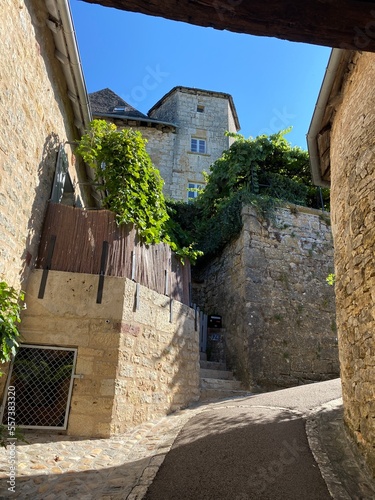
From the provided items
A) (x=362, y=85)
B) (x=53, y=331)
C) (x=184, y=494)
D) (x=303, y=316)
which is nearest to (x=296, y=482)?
(x=184, y=494)

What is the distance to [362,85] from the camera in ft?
13.6

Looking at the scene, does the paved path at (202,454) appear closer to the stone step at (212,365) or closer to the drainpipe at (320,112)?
the stone step at (212,365)

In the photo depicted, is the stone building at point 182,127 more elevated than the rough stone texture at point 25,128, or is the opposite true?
the stone building at point 182,127

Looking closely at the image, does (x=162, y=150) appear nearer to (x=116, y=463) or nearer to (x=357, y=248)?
(x=357, y=248)

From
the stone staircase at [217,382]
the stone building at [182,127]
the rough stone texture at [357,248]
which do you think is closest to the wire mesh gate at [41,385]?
the stone staircase at [217,382]

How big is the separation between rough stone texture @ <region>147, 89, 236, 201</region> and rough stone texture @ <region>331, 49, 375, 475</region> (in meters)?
12.6

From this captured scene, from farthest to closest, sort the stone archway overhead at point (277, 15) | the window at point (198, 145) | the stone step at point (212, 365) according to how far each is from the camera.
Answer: the window at point (198, 145) → the stone step at point (212, 365) → the stone archway overhead at point (277, 15)

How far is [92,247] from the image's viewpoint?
5.39 m

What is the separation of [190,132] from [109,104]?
447 centimetres

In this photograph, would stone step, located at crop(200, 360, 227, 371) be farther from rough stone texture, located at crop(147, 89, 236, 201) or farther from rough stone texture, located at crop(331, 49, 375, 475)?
rough stone texture, located at crop(147, 89, 236, 201)

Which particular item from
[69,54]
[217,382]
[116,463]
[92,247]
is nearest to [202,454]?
[116,463]

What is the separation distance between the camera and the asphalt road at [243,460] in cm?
311

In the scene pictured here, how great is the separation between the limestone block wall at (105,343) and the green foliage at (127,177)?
1089mm

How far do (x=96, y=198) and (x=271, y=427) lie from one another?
6317mm
